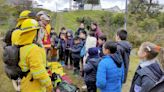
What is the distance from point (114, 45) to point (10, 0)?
62.5ft

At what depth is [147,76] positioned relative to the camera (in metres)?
3.17

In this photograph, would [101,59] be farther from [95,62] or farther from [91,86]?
[91,86]

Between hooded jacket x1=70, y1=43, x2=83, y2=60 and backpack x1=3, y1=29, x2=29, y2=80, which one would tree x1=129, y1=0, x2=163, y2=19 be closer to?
hooded jacket x1=70, y1=43, x2=83, y2=60

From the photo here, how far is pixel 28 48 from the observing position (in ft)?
11.0

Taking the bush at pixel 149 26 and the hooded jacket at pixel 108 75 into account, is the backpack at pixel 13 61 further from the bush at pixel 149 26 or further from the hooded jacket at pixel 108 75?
the bush at pixel 149 26

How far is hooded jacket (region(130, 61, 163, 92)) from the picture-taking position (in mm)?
3143

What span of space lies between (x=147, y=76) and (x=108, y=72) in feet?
3.71

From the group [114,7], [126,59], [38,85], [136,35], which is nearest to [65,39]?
[126,59]

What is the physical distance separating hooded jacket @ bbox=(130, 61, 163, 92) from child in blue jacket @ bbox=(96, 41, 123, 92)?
83 cm

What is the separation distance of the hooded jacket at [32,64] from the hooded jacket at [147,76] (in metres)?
0.97

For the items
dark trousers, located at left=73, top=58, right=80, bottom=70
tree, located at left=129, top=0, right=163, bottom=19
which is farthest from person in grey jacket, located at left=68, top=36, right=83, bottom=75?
tree, located at left=129, top=0, right=163, bottom=19

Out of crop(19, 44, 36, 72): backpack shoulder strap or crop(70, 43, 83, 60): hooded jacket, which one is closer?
crop(19, 44, 36, 72): backpack shoulder strap

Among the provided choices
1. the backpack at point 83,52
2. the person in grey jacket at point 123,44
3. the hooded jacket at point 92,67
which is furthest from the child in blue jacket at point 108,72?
the backpack at point 83,52

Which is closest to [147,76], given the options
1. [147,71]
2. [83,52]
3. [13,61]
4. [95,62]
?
[147,71]
